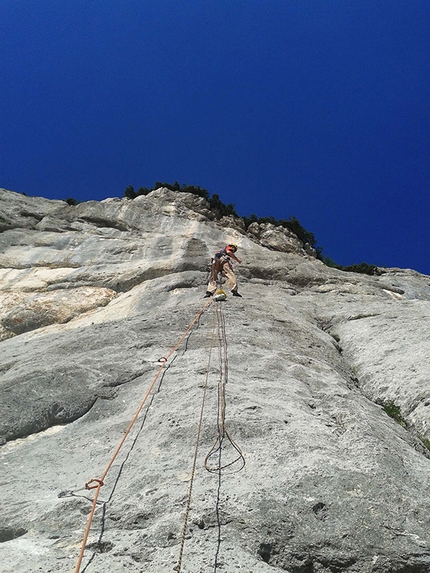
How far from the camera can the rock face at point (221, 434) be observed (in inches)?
148

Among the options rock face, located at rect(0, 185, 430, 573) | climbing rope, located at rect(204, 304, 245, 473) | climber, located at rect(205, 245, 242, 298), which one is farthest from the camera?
climber, located at rect(205, 245, 242, 298)

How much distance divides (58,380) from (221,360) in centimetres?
272

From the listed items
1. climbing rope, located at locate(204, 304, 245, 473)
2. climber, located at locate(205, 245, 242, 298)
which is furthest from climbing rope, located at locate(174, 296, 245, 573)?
climber, located at locate(205, 245, 242, 298)

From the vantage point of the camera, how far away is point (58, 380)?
7367 mm

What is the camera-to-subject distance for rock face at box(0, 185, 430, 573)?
3.75m

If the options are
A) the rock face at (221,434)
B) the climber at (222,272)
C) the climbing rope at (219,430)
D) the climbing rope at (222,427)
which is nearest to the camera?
the rock face at (221,434)

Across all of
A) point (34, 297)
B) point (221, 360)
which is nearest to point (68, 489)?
point (221, 360)

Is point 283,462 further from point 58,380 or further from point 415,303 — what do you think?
point 415,303

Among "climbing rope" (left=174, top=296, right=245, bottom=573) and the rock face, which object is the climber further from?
"climbing rope" (left=174, top=296, right=245, bottom=573)

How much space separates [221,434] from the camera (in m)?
5.50

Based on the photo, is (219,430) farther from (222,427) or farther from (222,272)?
(222,272)

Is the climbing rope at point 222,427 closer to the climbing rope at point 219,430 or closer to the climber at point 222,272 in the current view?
the climbing rope at point 219,430

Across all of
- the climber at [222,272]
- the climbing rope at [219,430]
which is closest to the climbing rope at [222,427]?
the climbing rope at [219,430]

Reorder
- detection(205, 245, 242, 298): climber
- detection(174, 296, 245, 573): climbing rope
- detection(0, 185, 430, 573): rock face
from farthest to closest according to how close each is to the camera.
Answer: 1. detection(205, 245, 242, 298): climber
2. detection(174, 296, 245, 573): climbing rope
3. detection(0, 185, 430, 573): rock face
